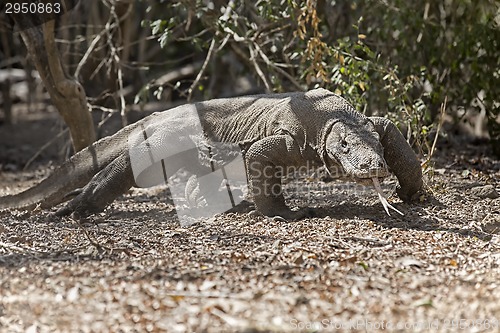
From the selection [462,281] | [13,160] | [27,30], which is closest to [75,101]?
[27,30]

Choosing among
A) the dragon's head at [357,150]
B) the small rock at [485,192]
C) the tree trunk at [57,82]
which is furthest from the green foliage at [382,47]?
the dragon's head at [357,150]

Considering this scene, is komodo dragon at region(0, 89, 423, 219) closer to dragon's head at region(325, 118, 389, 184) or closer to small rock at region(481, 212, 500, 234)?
dragon's head at region(325, 118, 389, 184)

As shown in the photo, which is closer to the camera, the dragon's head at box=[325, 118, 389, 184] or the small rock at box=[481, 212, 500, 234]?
the dragon's head at box=[325, 118, 389, 184]

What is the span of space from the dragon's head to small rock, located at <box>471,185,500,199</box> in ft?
3.93

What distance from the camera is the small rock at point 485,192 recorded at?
18.9ft

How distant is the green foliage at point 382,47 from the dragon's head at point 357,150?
3.55ft

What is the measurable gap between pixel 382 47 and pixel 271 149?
299cm

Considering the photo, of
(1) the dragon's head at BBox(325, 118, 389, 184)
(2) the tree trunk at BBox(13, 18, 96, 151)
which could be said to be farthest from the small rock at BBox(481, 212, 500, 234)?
(2) the tree trunk at BBox(13, 18, 96, 151)

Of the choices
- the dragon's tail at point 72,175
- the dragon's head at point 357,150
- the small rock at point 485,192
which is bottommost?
the small rock at point 485,192

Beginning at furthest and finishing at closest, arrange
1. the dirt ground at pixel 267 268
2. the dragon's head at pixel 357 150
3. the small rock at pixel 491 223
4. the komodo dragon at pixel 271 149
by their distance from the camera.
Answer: the komodo dragon at pixel 271 149, the small rock at pixel 491 223, the dragon's head at pixel 357 150, the dirt ground at pixel 267 268

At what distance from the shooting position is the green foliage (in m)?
6.46

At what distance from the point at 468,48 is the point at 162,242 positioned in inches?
159

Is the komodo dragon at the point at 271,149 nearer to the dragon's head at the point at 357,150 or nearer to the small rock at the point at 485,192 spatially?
the dragon's head at the point at 357,150

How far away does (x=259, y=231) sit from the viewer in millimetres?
4996
